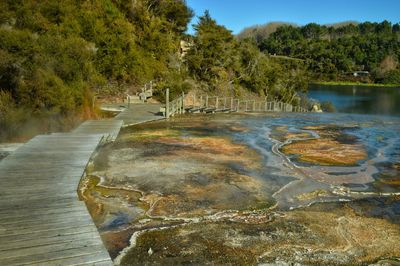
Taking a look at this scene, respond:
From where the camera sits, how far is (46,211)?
18.9 feet

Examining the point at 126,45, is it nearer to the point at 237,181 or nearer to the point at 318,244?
the point at 237,181

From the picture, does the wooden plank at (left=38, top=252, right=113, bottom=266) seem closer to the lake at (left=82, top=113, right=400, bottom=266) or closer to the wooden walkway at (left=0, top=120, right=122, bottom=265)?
the wooden walkway at (left=0, top=120, right=122, bottom=265)

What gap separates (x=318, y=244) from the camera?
18.4 ft

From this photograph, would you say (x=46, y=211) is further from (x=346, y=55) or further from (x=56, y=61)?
(x=346, y=55)

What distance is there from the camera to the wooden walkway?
4492mm

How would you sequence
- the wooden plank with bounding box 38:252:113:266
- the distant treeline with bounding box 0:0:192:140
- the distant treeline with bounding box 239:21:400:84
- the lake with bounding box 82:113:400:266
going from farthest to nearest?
the distant treeline with bounding box 239:21:400:84
the distant treeline with bounding box 0:0:192:140
the lake with bounding box 82:113:400:266
the wooden plank with bounding box 38:252:113:266

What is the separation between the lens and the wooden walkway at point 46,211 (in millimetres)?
4492

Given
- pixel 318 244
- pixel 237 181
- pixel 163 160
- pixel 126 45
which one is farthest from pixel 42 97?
pixel 126 45

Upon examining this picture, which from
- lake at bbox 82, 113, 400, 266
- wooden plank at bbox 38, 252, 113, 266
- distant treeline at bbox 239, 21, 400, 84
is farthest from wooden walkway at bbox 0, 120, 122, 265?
distant treeline at bbox 239, 21, 400, 84

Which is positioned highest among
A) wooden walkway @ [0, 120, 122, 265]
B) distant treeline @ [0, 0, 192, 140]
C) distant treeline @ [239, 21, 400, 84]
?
distant treeline @ [239, 21, 400, 84]

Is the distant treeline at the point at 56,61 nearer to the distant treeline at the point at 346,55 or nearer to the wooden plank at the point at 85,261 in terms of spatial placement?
the wooden plank at the point at 85,261

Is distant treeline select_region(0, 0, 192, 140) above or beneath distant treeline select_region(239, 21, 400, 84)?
beneath

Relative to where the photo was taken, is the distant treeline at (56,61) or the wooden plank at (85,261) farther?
the distant treeline at (56,61)

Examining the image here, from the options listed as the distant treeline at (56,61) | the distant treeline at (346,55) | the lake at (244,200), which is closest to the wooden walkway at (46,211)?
the lake at (244,200)
